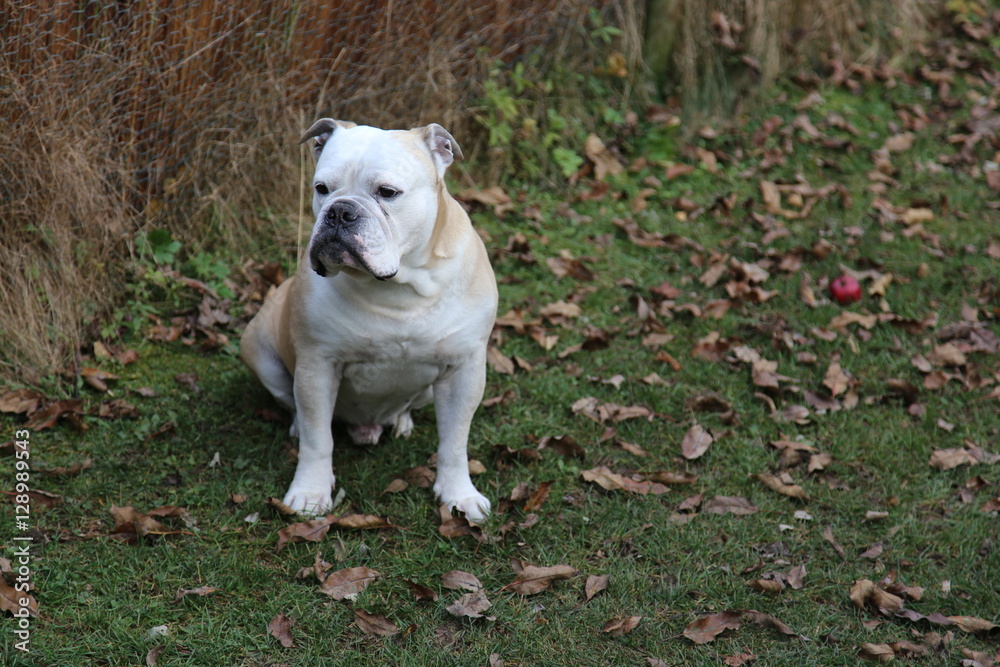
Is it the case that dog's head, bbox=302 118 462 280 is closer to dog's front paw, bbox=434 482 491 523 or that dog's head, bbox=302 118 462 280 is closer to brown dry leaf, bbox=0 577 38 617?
dog's front paw, bbox=434 482 491 523

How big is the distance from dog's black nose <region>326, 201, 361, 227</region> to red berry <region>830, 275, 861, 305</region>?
3186 millimetres

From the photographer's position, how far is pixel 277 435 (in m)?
3.84

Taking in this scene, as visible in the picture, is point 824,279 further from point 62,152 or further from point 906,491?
point 62,152

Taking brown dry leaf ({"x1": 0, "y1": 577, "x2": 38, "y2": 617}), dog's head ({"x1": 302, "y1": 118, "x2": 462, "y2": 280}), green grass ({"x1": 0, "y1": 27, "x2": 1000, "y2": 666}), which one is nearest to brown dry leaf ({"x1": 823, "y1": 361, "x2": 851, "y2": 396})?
green grass ({"x1": 0, "y1": 27, "x2": 1000, "y2": 666})

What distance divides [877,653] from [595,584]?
0.90m

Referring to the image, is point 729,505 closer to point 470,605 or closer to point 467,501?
point 467,501

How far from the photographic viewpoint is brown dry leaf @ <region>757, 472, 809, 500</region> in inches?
146

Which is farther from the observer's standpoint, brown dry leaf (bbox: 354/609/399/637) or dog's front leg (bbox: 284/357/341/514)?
dog's front leg (bbox: 284/357/341/514)

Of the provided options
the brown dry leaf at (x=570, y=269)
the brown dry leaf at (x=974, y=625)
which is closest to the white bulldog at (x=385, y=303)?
the brown dry leaf at (x=974, y=625)

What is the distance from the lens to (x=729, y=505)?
3645 millimetres

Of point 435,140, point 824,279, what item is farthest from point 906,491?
point 435,140

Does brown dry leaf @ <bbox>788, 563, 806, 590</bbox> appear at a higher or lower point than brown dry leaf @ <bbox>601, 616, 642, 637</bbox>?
higher

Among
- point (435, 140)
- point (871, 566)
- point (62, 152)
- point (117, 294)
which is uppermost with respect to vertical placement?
point (435, 140)

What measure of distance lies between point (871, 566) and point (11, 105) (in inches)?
155
